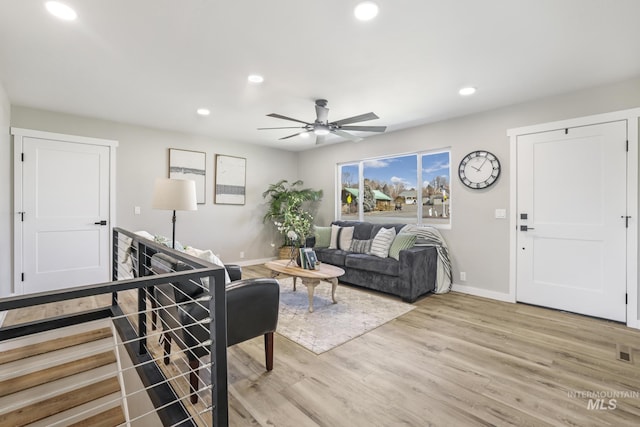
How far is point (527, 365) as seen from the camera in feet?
7.45

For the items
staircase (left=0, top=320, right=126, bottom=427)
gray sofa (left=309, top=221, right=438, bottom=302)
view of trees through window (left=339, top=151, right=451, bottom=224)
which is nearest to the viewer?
staircase (left=0, top=320, right=126, bottom=427)

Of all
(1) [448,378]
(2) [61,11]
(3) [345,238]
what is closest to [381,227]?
(3) [345,238]

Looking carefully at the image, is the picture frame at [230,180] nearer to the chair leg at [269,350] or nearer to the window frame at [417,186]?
the window frame at [417,186]

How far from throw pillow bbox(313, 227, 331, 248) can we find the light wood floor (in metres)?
2.26

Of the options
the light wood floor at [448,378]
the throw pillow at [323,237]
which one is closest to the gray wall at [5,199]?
the light wood floor at [448,378]

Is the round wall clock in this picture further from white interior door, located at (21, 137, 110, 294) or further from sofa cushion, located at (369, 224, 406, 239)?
white interior door, located at (21, 137, 110, 294)

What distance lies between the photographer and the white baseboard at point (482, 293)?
3761 millimetres

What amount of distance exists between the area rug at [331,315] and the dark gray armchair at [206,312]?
0.64 meters

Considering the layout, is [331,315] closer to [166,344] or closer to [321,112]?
[166,344]

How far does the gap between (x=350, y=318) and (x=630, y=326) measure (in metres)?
2.76

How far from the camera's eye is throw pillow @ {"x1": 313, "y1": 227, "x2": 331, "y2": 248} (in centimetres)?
516

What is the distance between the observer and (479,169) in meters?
3.98

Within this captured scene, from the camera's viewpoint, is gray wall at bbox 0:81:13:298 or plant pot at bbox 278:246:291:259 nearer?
gray wall at bbox 0:81:13:298

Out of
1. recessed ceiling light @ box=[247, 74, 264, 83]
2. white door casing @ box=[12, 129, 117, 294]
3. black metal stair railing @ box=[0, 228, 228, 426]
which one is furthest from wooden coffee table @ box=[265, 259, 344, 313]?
white door casing @ box=[12, 129, 117, 294]
